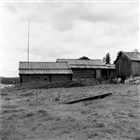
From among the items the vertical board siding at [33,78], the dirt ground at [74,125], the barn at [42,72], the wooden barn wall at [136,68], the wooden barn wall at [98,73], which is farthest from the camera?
the wooden barn wall at [98,73]

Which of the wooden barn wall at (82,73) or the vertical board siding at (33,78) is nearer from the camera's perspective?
the vertical board siding at (33,78)

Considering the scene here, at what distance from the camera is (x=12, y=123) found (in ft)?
A: 27.7

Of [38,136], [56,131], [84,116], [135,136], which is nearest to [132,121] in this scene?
[135,136]

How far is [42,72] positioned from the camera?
31781 millimetres

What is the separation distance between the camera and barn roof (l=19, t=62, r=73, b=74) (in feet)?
104

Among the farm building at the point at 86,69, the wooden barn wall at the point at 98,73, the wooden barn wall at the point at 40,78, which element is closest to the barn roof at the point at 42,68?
the wooden barn wall at the point at 40,78

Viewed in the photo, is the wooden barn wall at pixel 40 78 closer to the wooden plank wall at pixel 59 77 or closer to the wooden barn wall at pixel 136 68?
the wooden plank wall at pixel 59 77

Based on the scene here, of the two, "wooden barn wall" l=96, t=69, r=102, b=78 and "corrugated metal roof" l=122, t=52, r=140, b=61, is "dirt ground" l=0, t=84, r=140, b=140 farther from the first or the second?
"wooden barn wall" l=96, t=69, r=102, b=78

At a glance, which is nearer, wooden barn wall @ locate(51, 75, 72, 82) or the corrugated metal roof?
the corrugated metal roof

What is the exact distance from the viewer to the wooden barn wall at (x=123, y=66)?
32.3m

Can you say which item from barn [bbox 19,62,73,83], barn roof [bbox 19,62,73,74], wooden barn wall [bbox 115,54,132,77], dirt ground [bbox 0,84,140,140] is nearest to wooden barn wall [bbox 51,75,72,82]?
barn [bbox 19,62,73,83]

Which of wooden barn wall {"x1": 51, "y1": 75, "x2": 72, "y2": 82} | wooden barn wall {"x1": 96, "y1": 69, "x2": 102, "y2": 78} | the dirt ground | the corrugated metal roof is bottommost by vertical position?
the dirt ground

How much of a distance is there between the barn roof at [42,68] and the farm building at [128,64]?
32.4 ft

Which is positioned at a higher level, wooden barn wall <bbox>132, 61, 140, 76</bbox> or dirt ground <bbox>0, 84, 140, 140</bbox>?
wooden barn wall <bbox>132, 61, 140, 76</bbox>
